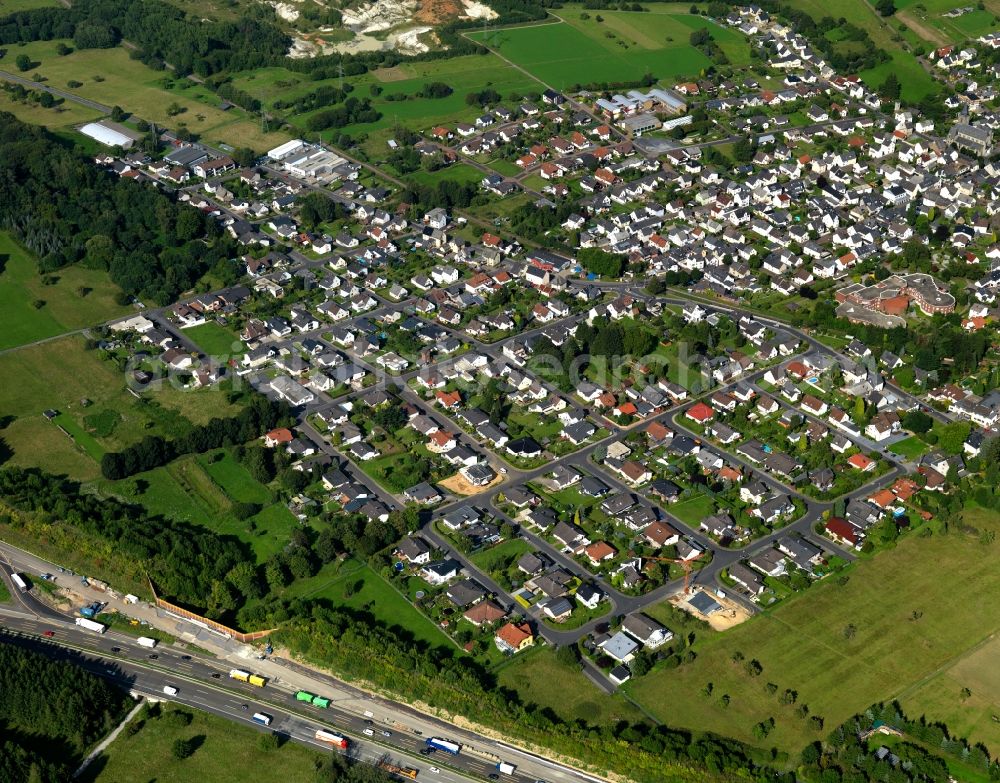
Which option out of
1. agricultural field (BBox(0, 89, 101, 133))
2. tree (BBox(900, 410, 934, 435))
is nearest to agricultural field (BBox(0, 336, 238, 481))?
tree (BBox(900, 410, 934, 435))

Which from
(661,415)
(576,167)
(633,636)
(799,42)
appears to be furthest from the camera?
(799,42)

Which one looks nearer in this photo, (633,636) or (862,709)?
(862,709)

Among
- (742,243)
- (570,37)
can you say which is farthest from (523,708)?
(570,37)

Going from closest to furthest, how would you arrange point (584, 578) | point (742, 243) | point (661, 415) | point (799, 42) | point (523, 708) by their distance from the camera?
1. point (523, 708)
2. point (584, 578)
3. point (661, 415)
4. point (742, 243)
5. point (799, 42)

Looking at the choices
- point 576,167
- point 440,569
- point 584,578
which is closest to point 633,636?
point 584,578

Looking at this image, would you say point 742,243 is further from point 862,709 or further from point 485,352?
point 862,709
